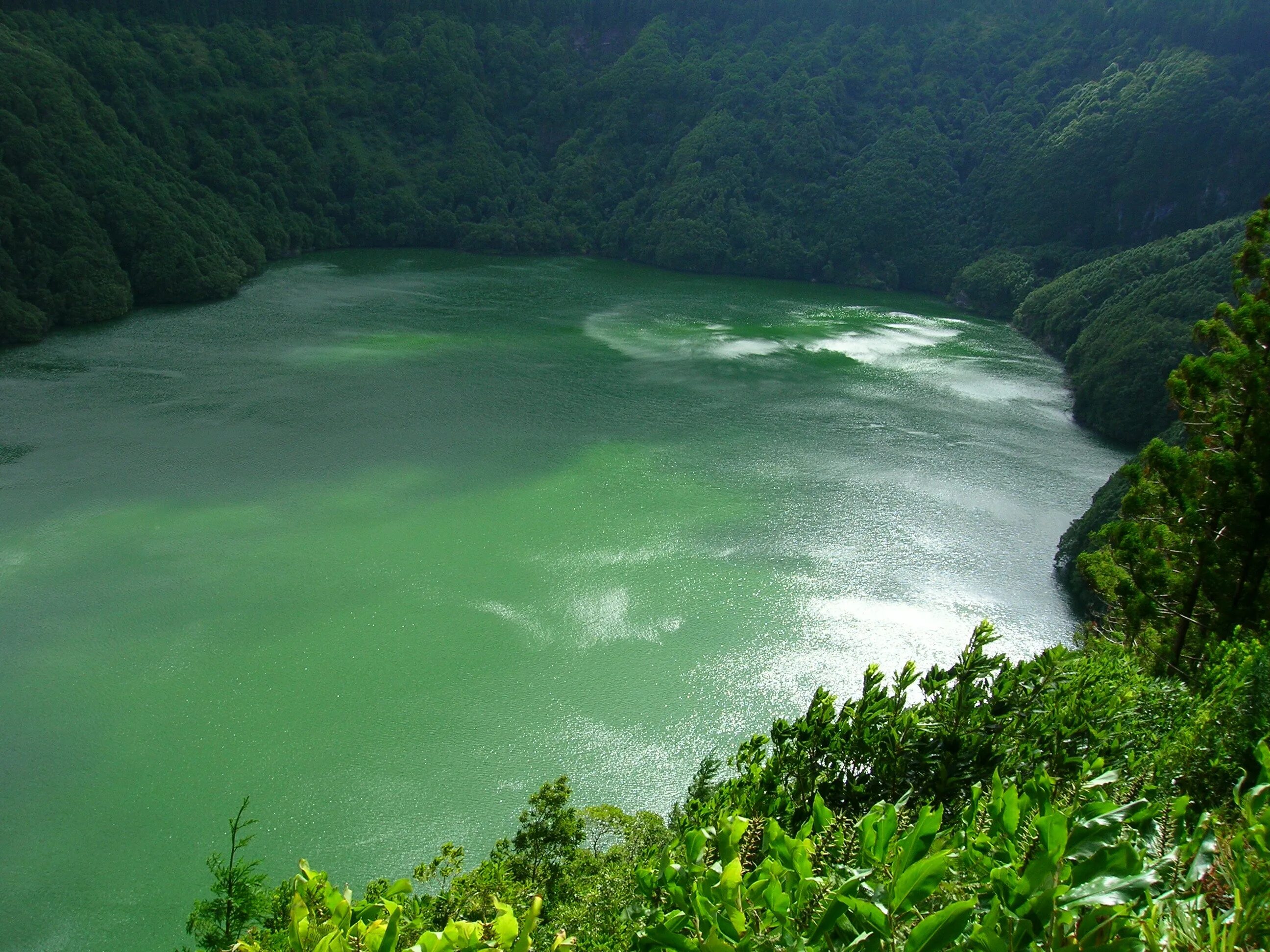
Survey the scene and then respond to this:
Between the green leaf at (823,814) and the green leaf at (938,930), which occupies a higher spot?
the green leaf at (938,930)

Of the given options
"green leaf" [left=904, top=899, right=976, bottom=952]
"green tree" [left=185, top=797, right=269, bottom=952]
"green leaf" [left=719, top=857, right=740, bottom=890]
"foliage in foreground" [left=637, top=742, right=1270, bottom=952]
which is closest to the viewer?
"green leaf" [left=904, top=899, right=976, bottom=952]

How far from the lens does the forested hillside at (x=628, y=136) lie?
1553 inches

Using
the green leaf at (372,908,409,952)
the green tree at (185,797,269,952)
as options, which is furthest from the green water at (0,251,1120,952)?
the green leaf at (372,908,409,952)

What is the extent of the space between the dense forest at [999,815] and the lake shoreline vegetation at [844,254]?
21mm

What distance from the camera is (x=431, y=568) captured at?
59.9 feet

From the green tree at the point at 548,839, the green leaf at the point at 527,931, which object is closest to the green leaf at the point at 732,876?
the green leaf at the point at 527,931

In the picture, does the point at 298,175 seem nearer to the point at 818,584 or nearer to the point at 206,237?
the point at 206,237

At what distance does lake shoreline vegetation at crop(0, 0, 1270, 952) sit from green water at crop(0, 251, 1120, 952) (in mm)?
1342

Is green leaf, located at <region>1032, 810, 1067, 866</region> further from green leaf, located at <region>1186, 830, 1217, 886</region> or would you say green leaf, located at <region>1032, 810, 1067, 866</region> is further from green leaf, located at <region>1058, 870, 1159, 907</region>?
green leaf, located at <region>1186, 830, 1217, 886</region>

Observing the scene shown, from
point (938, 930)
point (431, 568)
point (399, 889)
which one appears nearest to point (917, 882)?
point (938, 930)

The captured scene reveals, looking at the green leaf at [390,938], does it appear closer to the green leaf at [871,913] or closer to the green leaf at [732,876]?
the green leaf at [732,876]

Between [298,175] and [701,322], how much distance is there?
91.4 ft

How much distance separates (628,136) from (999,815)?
220 feet

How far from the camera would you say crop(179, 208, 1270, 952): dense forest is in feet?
7.80
